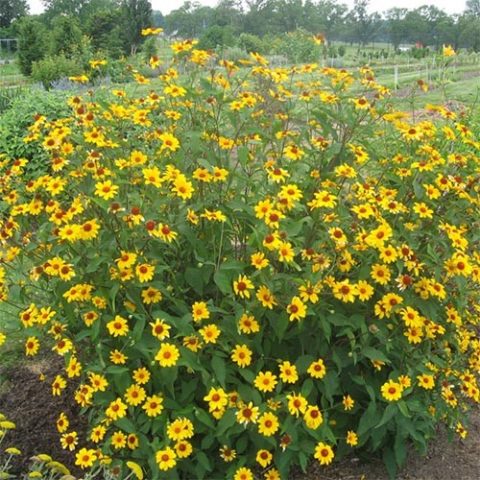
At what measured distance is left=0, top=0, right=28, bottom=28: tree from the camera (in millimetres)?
50662

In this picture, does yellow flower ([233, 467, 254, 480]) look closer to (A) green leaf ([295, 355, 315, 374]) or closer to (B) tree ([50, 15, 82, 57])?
(A) green leaf ([295, 355, 315, 374])

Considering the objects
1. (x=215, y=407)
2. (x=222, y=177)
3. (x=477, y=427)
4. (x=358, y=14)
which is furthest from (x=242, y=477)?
(x=358, y=14)

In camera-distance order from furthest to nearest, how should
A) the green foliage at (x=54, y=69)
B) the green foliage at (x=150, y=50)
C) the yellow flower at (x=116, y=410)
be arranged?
the green foliage at (x=54, y=69) < the green foliage at (x=150, y=50) < the yellow flower at (x=116, y=410)

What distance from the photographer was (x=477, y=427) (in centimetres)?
251

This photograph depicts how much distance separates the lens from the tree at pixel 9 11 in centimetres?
5066

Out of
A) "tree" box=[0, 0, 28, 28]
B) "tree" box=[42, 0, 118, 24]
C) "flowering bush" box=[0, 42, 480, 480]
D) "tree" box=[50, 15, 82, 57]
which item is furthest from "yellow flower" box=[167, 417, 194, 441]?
"tree" box=[42, 0, 118, 24]

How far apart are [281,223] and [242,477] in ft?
2.67

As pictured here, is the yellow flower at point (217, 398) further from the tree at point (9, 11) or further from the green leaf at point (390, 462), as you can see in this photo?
the tree at point (9, 11)

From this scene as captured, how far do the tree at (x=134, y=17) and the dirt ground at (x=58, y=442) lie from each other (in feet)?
80.6

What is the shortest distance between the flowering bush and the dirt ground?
119mm

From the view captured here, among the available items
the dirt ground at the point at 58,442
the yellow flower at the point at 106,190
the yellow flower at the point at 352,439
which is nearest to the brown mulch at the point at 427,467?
the dirt ground at the point at 58,442

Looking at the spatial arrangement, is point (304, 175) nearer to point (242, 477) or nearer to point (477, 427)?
point (242, 477)

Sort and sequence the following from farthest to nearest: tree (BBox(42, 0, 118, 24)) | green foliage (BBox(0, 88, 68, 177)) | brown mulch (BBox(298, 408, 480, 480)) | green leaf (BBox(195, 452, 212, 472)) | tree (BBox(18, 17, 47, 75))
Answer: tree (BBox(42, 0, 118, 24)) → tree (BBox(18, 17, 47, 75)) → green foliage (BBox(0, 88, 68, 177)) → brown mulch (BBox(298, 408, 480, 480)) → green leaf (BBox(195, 452, 212, 472))

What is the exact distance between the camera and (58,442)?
2400mm
